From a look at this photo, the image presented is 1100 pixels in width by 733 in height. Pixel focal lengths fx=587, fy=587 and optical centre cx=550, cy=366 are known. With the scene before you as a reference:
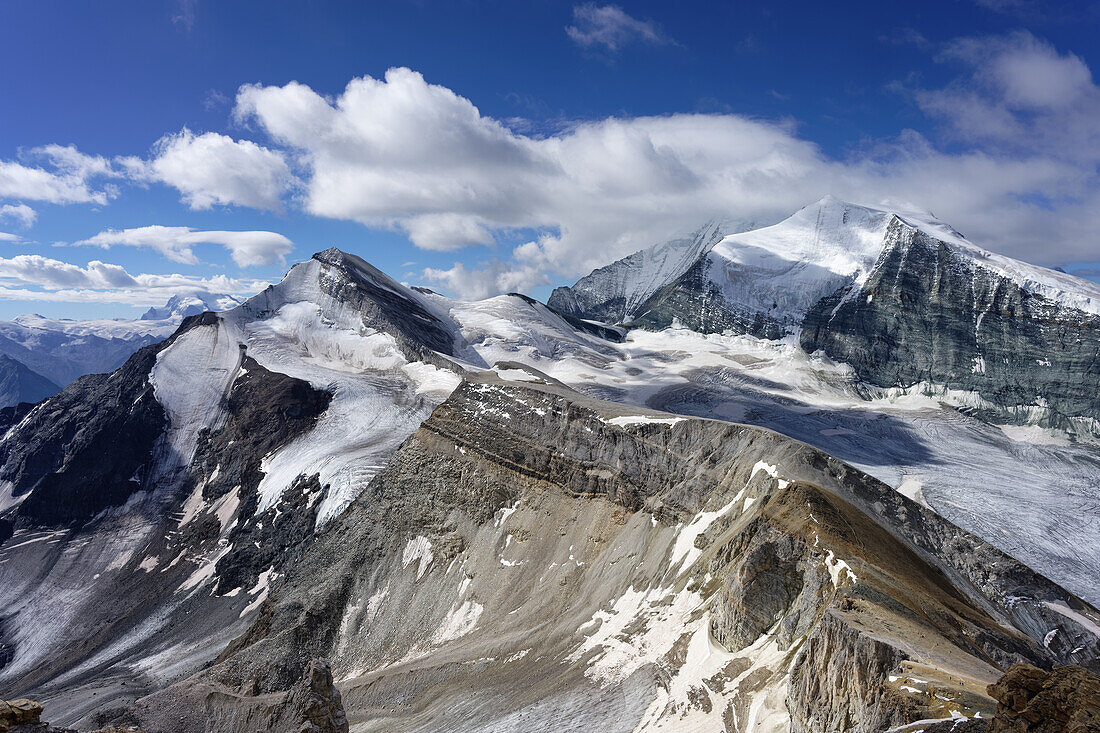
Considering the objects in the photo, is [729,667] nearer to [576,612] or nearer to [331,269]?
[576,612]

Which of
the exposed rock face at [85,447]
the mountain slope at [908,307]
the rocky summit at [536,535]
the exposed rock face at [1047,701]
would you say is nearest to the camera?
the exposed rock face at [1047,701]

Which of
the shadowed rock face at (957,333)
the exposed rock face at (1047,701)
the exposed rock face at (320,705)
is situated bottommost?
the exposed rock face at (320,705)

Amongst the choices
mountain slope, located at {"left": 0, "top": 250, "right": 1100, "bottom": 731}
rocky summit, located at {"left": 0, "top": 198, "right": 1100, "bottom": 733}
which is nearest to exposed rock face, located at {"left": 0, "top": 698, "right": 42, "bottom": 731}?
rocky summit, located at {"left": 0, "top": 198, "right": 1100, "bottom": 733}

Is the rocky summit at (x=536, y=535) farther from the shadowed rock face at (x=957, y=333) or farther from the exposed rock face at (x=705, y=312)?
the exposed rock face at (x=705, y=312)

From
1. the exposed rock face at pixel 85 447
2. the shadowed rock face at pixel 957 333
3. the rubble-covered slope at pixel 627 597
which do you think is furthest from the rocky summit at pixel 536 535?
the shadowed rock face at pixel 957 333

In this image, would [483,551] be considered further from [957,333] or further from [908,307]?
[908,307]

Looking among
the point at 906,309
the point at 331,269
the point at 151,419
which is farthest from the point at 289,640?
the point at 906,309

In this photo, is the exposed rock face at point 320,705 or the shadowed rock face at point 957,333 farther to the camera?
the shadowed rock face at point 957,333

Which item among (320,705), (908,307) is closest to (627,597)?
(320,705)

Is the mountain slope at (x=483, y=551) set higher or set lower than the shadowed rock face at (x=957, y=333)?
lower
